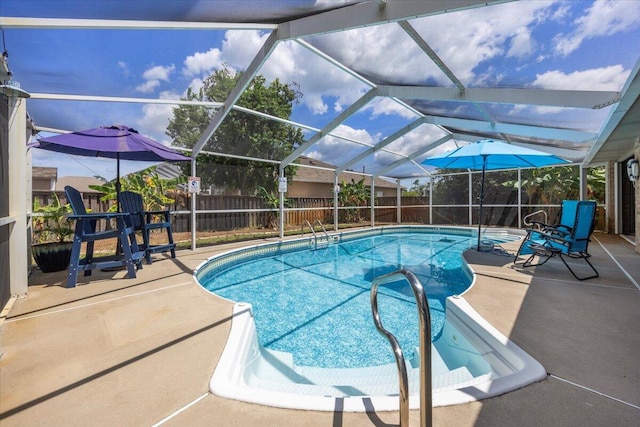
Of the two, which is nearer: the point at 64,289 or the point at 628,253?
the point at 64,289

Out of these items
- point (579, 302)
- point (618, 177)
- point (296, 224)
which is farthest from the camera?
point (296, 224)

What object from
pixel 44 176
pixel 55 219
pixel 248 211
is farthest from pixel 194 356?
pixel 44 176

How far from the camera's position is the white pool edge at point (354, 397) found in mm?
1703

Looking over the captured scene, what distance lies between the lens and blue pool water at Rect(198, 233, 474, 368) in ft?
11.3

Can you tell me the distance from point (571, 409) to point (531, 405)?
20cm

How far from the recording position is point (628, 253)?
6234mm

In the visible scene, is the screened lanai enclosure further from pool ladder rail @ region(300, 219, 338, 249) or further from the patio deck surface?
pool ladder rail @ region(300, 219, 338, 249)

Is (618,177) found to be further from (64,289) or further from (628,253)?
(64,289)

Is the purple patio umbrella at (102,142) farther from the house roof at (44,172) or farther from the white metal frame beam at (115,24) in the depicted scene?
the house roof at (44,172)

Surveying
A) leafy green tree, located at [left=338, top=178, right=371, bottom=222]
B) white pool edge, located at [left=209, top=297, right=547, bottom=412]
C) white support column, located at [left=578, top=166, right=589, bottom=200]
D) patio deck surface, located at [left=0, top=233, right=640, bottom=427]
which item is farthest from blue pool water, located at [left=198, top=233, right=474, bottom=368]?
leafy green tree, located at [left=338, top=178, right=371, bottom=222]

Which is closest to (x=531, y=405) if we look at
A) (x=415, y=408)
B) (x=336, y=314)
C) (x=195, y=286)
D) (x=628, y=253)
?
(x=415, y=408)

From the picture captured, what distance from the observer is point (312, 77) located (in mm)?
6898

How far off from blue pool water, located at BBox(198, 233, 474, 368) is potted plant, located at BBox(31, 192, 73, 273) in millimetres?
2307

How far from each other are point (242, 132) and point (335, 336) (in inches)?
266
